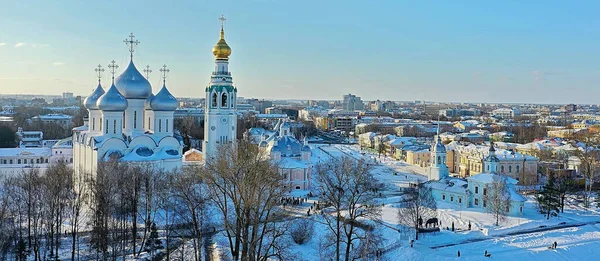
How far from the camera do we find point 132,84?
24703mm

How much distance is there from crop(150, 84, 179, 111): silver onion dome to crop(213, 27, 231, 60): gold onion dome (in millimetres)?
3365

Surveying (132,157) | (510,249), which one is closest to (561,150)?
(510,249)

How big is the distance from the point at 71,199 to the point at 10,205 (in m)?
1.74

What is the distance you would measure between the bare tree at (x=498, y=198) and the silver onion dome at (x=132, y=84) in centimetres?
1652

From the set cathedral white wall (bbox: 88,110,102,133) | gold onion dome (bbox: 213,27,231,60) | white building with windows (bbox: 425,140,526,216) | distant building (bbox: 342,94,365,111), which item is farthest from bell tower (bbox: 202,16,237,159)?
distant building (bbox: 342,94,365,111)

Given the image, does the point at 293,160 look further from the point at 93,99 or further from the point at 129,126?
the point at 93,99

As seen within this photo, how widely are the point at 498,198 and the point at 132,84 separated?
17.1 meters

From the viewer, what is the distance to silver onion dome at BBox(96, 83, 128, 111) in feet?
74.6

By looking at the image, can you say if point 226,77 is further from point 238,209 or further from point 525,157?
point 525,157

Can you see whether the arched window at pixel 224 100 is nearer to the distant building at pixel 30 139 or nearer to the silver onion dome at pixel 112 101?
the silver onion dome at pixel 112 101

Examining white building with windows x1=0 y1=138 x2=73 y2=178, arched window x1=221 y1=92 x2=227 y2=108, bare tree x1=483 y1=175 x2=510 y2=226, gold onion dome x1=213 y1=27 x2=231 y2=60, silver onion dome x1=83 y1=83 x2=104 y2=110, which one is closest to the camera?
bare tree x1=483 y1=175 x2=510 y2=226

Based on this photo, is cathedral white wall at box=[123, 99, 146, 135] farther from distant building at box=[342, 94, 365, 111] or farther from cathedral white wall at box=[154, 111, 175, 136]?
distant building at box=[342, 94, 365, 111]

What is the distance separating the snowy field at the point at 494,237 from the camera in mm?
16312

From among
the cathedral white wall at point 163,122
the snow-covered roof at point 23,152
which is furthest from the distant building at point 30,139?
the cathedral white wall at point 163,122
